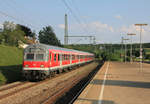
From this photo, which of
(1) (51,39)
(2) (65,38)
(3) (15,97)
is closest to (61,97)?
(3) (15,97)

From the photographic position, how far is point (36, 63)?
55.8 feet

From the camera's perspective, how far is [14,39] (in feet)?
151

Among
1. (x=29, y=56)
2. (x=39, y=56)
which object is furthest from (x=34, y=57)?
(x=29, y=56)

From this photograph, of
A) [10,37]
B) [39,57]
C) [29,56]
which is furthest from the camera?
[10,37]

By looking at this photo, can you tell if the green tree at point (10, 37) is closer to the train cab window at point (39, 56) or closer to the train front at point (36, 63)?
the train front at point (36, 63)

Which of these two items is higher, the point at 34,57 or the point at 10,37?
the point at 10,37

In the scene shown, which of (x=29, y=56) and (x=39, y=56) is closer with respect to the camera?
(x=39, y=56)

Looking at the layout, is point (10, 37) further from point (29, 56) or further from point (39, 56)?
point (39, 56)

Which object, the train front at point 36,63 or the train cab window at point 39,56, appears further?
the train cab window at point 39,56

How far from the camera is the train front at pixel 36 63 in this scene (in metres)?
16.8

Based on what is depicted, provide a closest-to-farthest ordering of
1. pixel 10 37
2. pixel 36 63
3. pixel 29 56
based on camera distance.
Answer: pixel 36 63 → pixel 29 56 → pixel 10 37

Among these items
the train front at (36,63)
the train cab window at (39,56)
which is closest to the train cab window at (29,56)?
the train front at (36,63)

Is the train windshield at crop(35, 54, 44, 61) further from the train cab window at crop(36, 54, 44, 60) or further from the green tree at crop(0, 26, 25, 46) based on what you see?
the green tree at crop(0, 26, 25, 46)

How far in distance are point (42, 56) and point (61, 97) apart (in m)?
6.23
